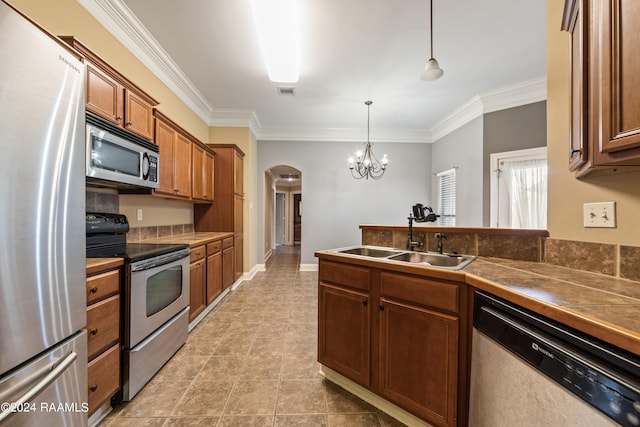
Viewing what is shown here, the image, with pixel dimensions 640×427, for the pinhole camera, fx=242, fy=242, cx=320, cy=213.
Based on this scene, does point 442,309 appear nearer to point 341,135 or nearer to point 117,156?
point 117,156

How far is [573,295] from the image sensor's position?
886mm

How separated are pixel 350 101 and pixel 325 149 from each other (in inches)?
56.3

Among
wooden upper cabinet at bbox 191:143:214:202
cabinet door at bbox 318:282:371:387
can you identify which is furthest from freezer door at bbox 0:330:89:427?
wooden upper cabinet at bbox 191:143:214:202

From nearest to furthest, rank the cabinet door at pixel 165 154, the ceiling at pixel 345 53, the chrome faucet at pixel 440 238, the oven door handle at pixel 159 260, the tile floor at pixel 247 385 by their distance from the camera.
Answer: the tile floor at pixel 247 385, the oven door handle at pixel 159 260, the chrome faucet at pixel 440 238, the ceiling at pixel 345 53, the cabinet door at pixel 165 154

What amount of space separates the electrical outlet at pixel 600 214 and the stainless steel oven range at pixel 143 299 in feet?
8.59

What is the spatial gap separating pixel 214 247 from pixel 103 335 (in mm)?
1712

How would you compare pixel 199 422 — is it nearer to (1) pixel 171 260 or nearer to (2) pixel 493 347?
(1) pixel 171 260

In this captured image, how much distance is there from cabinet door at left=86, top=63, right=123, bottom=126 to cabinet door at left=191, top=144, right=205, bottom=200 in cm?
130

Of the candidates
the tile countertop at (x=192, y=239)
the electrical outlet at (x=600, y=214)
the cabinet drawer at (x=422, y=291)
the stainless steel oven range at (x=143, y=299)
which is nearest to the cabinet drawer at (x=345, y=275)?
the cabinet drawer at (x=422, y=291)

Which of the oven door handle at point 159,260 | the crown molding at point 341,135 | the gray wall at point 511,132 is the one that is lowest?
the oven door handle at point 159,260

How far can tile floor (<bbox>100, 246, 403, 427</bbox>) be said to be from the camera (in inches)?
58.5

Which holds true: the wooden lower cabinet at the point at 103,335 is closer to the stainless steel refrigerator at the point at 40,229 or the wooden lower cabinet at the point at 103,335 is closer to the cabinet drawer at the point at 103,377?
the cabinet drawer at the point at 103,377

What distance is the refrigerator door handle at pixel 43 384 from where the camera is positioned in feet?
2.74

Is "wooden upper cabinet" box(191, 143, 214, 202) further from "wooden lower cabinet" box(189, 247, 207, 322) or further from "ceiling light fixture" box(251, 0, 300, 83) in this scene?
"ceiling light fixture" box(251, 0, 300, 83)
